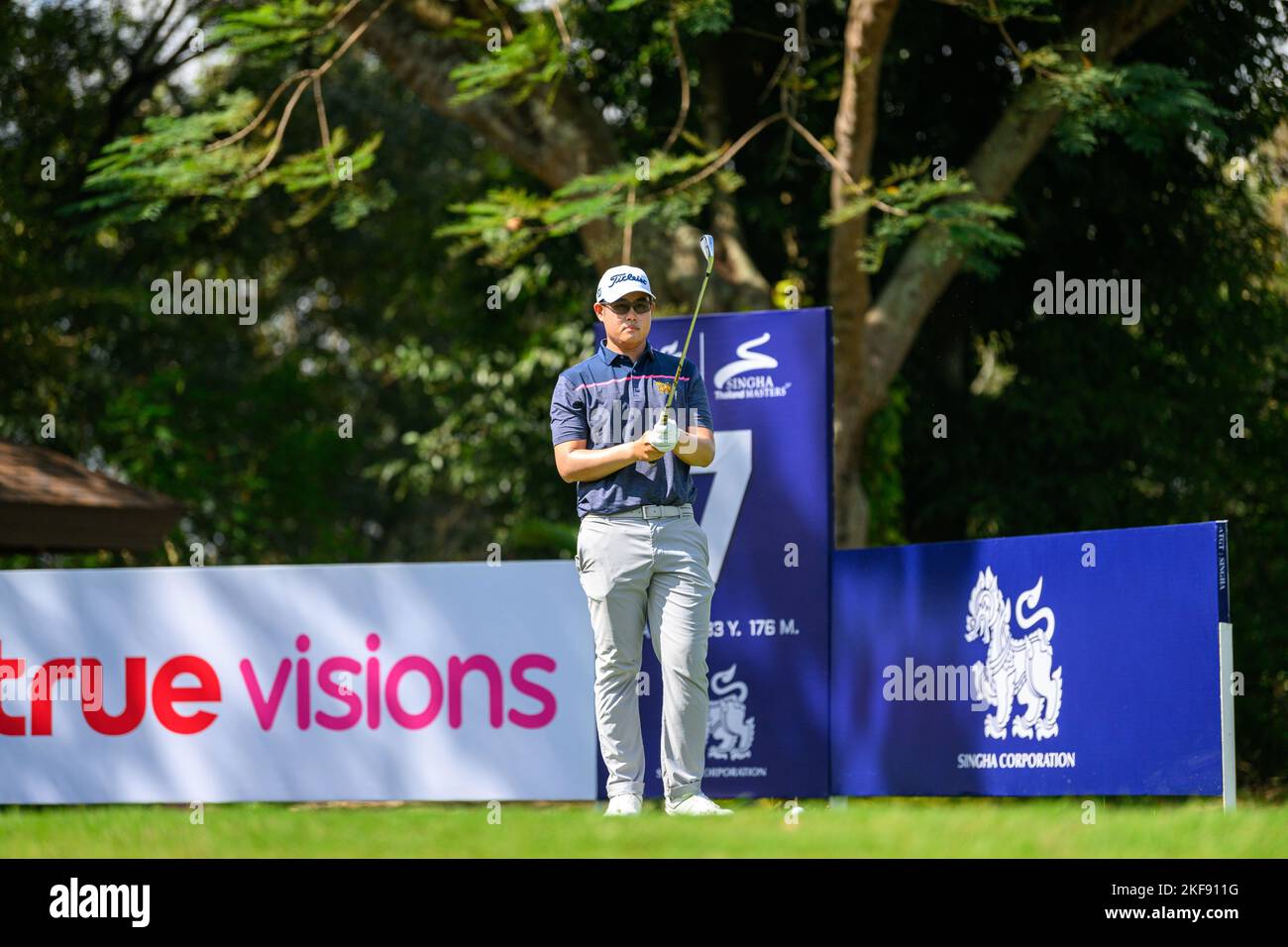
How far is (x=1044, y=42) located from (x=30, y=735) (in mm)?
10100

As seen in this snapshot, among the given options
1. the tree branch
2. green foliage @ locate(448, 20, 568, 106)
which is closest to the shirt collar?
green foliage @ locate(448, 20, 568, 106)

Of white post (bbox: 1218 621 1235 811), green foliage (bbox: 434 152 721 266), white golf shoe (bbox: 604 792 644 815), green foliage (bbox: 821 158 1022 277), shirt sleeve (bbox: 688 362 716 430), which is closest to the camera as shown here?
white golf shoe (bbox: 604 792 644 815)

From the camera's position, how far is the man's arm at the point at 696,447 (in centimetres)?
605

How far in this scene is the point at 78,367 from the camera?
22297 mm

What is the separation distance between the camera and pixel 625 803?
6160mm

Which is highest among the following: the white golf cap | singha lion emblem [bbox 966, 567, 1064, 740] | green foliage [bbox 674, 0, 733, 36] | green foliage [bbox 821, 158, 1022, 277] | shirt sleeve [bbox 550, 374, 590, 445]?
green foliage [bbox 674, 0, 733, 36]

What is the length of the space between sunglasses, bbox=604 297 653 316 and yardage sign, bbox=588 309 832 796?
2.20m

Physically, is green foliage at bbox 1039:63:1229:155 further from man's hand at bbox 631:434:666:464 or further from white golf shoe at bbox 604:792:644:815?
white golf shoe at bbox 604:792:644:815

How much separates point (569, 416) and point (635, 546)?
0.58 meters

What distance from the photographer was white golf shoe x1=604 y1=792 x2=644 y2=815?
20.1ft

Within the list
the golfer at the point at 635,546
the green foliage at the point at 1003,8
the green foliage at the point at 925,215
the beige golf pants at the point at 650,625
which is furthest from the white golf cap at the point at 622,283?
the green foliage at the point at 1003,8

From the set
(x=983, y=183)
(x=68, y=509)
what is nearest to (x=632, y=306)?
(x=983, y=183)
